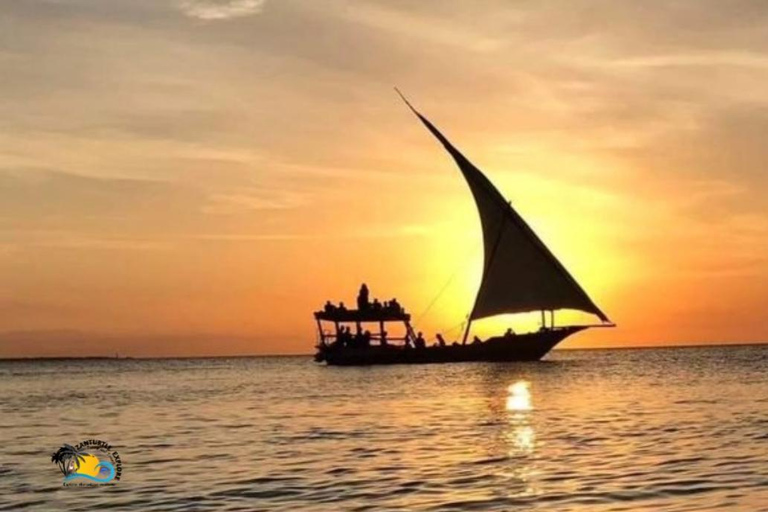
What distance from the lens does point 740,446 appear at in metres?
26.1

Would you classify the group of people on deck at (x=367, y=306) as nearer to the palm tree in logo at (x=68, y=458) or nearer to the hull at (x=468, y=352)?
the hull at (x=468, y=352)

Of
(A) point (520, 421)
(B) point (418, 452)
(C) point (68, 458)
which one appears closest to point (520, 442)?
(B) point (418, 452)

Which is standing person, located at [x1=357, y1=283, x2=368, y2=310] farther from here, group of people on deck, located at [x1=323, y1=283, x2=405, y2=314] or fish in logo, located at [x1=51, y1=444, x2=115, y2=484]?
fish in logo, located at [x1=51, y1=444, x2=115, y2=484]

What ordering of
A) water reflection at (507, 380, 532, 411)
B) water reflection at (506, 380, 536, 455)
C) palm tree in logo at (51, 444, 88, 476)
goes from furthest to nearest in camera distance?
water reflection at (507, 380, 532, 411) < water reflection at (506, 380, 536, 455) < palm tree in logo at (51, 444, 88, 476)

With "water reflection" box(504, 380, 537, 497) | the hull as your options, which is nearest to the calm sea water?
"water reflection" box(504, 380, 537, 497)

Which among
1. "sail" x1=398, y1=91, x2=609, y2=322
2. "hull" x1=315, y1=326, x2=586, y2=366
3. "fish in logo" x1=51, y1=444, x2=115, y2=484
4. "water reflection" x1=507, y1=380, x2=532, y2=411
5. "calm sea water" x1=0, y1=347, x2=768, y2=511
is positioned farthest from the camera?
"hull" x1=315, y1=326, x2=586, y2=366

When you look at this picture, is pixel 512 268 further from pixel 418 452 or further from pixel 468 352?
pixel 418 452

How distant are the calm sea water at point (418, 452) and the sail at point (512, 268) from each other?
31.1 meters

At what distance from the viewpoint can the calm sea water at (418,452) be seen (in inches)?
790

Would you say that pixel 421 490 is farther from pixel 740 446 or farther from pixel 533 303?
pixel 533 303

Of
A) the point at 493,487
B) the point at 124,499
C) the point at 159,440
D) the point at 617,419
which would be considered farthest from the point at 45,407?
the point at 493,487

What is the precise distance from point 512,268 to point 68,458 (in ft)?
196

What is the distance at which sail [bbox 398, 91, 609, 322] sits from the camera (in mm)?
83250

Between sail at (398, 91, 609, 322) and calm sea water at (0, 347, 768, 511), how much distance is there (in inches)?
1223
